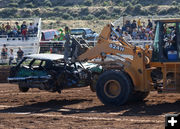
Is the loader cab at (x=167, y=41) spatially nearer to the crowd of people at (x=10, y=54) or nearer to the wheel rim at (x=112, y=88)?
the wheel rim at (x=112, y=88)

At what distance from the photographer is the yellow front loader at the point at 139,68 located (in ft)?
40.1

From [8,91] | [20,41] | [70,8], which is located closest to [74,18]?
[70,8]

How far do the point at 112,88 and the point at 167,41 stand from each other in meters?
2.26

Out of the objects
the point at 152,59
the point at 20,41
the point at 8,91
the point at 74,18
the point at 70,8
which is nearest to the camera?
the point at 152,59

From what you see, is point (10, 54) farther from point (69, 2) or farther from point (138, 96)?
point (69, 2)

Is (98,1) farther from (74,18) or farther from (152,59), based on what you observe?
(152,59)

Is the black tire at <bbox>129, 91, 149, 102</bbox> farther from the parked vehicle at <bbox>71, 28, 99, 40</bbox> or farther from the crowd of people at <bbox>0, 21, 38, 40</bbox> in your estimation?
the parked vehicle at <bbox>71, 28, 99, 40</bbox>

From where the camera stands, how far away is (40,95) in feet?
52.6

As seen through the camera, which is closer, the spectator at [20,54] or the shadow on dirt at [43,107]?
the shadow on dirt at [43,107]

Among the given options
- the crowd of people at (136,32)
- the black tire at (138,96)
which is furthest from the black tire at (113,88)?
the crowd of people at (136,32)

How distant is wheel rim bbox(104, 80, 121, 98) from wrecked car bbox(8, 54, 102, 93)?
1686 mm

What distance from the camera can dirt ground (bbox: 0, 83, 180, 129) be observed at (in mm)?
10266

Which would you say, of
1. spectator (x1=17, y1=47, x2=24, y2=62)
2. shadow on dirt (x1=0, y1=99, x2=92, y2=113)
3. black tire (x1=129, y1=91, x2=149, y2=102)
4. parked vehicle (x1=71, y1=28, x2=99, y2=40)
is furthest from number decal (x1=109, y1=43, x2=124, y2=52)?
parked vehicle (x1=71, y1=28, x2=99, y2=40)

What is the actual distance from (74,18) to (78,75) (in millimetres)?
41828
